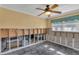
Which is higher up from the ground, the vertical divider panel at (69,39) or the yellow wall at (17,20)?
the yellow wall at (17,20)

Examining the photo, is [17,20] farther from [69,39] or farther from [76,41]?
[76,41]

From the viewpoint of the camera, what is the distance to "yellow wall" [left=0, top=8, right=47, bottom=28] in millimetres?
3496

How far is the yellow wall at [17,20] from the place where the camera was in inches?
138

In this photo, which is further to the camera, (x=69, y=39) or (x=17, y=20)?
(x=69, y=39)

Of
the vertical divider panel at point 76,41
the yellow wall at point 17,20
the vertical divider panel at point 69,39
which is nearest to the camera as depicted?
the yellow wall at point 17,20

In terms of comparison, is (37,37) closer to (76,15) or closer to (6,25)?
(6,25)

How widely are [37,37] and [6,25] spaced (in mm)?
2497

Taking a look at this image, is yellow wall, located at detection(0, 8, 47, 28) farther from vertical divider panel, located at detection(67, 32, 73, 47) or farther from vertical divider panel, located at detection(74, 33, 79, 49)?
vertical divider panel, located at detection(74, 33, 79, 49)

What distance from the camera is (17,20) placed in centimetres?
416

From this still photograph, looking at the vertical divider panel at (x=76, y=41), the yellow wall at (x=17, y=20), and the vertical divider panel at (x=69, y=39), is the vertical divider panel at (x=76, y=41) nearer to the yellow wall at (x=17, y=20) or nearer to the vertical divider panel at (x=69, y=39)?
the vertical divider panel at (x=69, y=39)

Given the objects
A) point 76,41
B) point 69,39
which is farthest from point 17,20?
point 76,41

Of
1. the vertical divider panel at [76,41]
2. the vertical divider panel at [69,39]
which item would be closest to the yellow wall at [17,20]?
the vertical divider panel at [69,39]

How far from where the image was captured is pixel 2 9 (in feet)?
11.2

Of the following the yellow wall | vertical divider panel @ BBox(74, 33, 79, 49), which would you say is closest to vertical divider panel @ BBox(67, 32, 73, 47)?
vertical divider panel @ BBox(74, 33, 79, 49)
